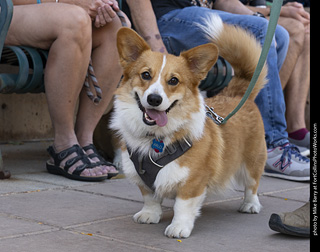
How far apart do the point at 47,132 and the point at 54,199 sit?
2468mm

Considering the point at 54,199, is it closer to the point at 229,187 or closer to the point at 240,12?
the point at 229,187

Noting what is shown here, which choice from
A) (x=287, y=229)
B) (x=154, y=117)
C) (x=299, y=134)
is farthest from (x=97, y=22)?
A: (x=299, y=134)

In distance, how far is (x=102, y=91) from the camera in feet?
13.3

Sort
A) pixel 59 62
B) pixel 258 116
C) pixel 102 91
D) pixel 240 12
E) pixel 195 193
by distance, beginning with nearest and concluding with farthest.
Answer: pixel 195 193 → pixel 258 116 → pixel 59 62 → pixel 102 91 → pixel 240 12

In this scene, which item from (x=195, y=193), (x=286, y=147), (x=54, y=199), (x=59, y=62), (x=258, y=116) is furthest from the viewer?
(x=286, y=147)

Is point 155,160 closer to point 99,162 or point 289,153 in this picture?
point 99,162

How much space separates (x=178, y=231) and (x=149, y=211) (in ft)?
1.10

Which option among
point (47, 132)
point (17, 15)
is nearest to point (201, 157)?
point (17, 15)

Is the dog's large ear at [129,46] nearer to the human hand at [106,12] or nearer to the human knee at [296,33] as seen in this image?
the human hand at [106,12]

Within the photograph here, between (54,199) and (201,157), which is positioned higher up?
(201,157)

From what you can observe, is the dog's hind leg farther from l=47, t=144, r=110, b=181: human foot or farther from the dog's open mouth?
l=47, t=144, r=110, b=181: human foot

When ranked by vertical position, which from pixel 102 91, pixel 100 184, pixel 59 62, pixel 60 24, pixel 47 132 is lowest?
pixel 47 132

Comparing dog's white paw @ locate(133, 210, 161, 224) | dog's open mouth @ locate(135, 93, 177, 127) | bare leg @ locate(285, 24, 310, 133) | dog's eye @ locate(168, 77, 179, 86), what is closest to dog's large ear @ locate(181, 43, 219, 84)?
dog's eye @ locate(168, 77, 179, 86)

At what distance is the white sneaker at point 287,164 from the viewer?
14.2 ft
